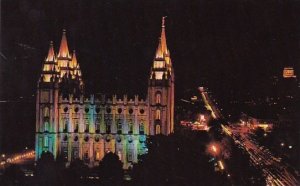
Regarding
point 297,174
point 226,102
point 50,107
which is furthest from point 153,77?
point 226,102

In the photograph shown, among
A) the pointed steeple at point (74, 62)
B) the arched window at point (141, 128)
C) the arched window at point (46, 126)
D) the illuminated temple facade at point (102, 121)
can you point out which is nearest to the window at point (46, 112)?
the illuminated temple facade at point (102, 121)

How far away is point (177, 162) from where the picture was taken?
125 ft

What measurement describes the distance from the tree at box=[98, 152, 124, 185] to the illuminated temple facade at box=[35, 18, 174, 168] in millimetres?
11188

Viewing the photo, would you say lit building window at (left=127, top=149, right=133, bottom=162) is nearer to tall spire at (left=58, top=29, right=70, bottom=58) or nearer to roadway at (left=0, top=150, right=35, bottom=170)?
roadway at (left=0, top=150, right=35, bottom=170)

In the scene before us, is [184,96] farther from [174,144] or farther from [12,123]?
[174,144]

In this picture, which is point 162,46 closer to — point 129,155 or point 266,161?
point 129,155

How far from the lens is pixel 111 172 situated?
43.7 meters

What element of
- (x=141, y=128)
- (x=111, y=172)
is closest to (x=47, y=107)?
(x=141, y=128)

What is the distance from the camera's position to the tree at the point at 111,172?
134 feet

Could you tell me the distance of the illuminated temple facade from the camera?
58.1m

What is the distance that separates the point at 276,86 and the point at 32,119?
32.7 metres

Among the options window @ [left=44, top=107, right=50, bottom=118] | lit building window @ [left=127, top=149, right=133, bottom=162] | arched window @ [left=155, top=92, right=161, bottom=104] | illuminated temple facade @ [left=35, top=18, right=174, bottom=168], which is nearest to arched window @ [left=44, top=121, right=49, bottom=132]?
illuminated temple facade @ [left=35, top=18, right=174, bottom=168]

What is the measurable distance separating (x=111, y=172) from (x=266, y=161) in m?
14.1

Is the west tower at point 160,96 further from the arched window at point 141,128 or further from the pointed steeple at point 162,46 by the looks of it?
the arched window at point 141,128
